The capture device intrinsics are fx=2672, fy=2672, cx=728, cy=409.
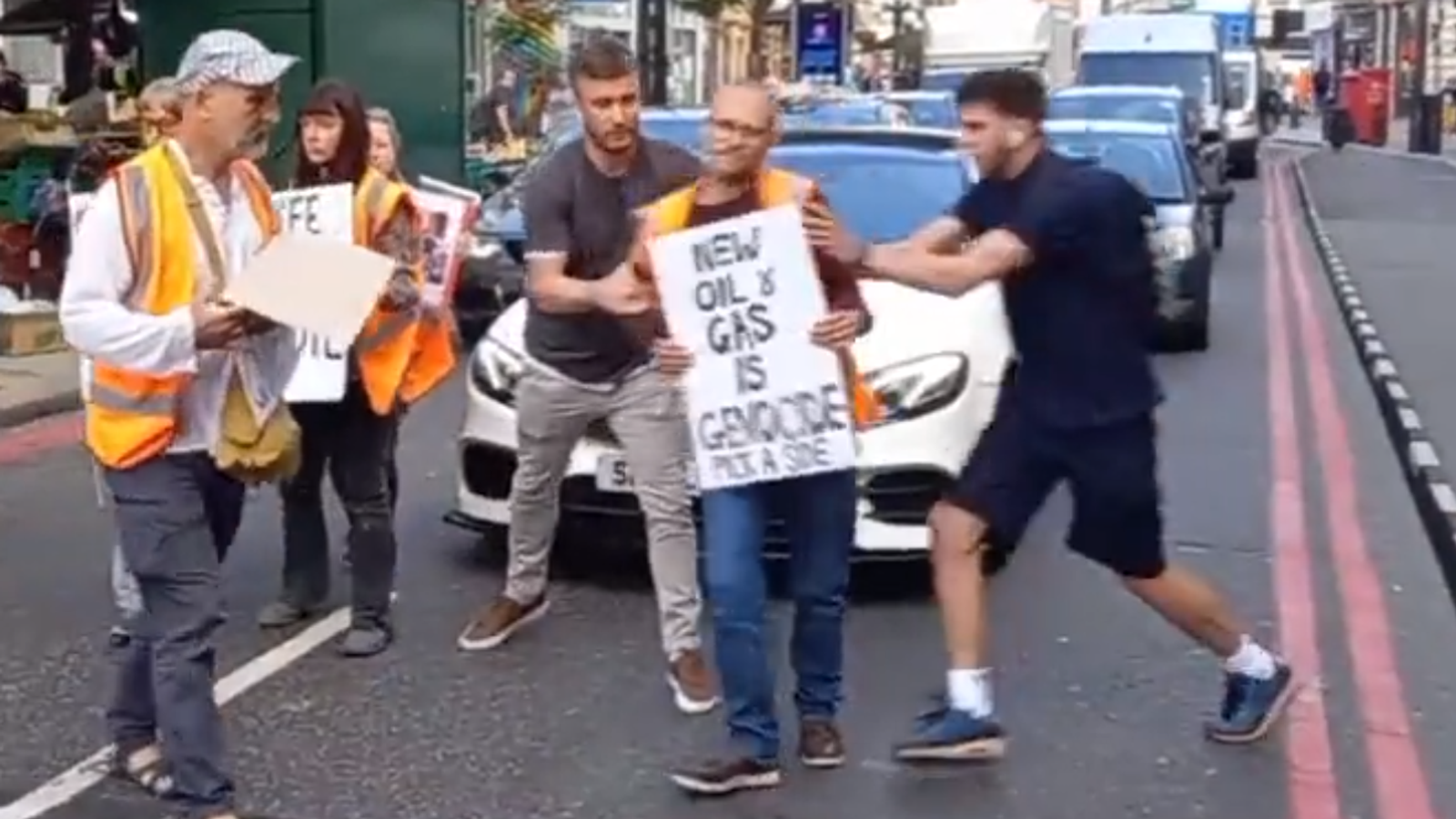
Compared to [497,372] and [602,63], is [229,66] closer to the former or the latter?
[602,63]

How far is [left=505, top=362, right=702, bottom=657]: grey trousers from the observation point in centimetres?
698

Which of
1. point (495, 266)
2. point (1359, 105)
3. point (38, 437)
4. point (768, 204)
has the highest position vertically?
point (768, 204)

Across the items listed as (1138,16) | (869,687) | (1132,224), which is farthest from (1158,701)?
(1138,16)

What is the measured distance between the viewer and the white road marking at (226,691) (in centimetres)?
610

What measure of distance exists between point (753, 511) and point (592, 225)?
118 cm

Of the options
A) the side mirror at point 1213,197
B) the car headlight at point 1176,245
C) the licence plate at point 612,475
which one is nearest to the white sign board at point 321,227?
the licence plate at point 612,475

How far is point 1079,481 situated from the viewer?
6.39 meters

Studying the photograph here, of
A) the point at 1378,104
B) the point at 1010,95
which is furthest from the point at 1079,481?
the point at 1378,104

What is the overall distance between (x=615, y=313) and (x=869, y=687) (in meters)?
1.51

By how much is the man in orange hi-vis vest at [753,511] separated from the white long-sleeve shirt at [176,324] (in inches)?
37.3

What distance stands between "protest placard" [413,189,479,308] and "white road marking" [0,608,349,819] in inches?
41.1

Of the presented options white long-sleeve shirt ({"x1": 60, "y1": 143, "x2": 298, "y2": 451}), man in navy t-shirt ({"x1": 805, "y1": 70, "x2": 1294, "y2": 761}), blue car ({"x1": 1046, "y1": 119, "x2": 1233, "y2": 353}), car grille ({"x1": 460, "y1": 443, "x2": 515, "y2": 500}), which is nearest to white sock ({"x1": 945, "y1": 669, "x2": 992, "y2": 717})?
man in navy t-shirt ({"x1": 805, "y1": 70, "x2": 1294, "y2": 761})

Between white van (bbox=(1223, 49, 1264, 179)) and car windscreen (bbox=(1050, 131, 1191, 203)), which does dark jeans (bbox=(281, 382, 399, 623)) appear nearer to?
car windscreen (bbox=(1050, 131, 1191, 203))

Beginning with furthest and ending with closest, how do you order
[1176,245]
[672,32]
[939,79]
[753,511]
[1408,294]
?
[672,32] < [939,79] < [1408,294] < [1176,245] < [753,511]
